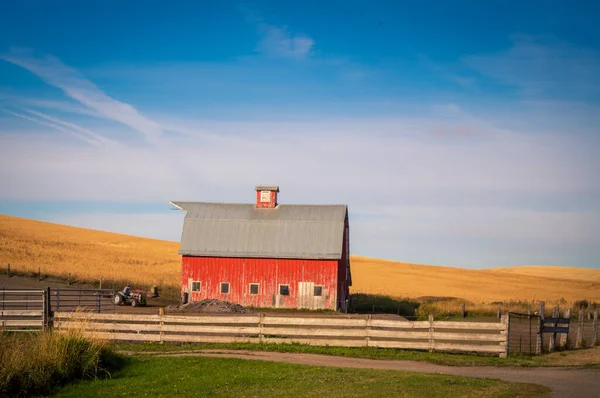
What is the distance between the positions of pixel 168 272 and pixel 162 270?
6.55ft

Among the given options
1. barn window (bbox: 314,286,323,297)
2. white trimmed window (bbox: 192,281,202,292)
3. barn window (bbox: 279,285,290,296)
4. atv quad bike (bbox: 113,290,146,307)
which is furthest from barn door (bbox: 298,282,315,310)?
atv quad bike (bbox: 113,290,146,307)

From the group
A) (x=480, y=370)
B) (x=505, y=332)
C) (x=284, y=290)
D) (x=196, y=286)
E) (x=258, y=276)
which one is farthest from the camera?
(x=196, y=286)

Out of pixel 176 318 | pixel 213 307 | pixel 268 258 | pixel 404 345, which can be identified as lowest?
pixel 213 307

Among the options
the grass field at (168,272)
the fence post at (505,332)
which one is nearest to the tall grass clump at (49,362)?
the fence post at (505,332)

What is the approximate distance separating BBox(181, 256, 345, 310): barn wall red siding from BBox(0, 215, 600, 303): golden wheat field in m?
10.7

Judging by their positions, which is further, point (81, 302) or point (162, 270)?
point (162, 270)

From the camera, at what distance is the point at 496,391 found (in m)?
17.5

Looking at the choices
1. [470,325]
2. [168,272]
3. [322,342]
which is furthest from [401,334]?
[168,272]

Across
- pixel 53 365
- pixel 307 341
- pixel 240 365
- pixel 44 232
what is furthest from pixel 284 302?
pixel 44 232

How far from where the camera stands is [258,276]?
47.5 metres

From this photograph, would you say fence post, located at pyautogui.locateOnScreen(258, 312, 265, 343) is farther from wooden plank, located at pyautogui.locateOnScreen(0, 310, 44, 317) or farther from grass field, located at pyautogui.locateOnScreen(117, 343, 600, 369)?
wooden plank, located at pyautogui.locateOnScreen(0, 310, 44, 317)

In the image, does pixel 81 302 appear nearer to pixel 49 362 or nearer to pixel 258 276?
pixel 258 276

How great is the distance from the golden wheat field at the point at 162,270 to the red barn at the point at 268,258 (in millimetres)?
10578

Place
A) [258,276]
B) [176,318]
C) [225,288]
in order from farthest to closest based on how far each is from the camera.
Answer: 1. [225,288]
2. [258,276]
3. [176,318]
